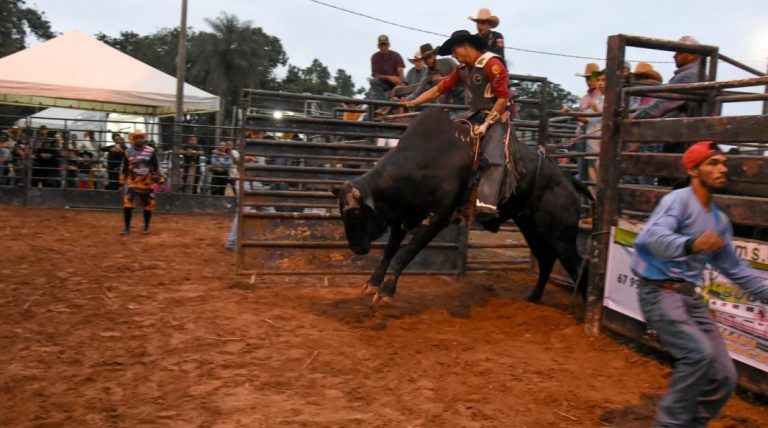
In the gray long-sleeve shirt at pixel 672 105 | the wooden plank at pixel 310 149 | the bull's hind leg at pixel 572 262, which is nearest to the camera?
the gray long-sleeve shirt at pixel 672 105

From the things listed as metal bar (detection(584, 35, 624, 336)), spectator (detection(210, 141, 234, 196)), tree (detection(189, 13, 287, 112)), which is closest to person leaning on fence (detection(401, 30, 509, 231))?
metal bar (detection(584, 35, 624, 336))

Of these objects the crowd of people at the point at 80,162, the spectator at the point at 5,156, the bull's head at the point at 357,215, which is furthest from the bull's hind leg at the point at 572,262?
the spectator at the point at 5,156

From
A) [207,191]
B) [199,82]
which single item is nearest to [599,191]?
[207,191]

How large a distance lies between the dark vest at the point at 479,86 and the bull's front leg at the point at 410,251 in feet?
3.93

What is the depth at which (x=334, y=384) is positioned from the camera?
4.43 m

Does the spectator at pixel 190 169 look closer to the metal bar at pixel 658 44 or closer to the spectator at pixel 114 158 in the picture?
the spectator at pixel 114 158

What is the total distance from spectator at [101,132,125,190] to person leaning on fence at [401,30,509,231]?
1081 cm

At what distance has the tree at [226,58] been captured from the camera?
4759cm

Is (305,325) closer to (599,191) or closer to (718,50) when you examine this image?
(599,191)

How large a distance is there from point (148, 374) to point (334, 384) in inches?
50.5

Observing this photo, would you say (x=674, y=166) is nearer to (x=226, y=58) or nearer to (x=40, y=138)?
(x=40, y=138)

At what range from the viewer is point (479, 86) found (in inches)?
253

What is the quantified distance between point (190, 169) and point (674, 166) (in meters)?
12.5

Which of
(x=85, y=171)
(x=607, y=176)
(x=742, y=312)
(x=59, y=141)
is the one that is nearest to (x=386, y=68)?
(x=607, y=176)
